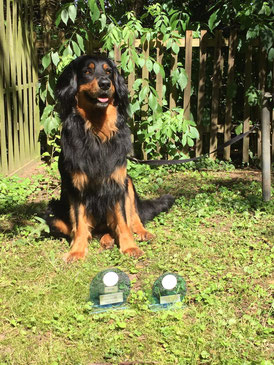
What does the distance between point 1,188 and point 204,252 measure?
9.20 feet

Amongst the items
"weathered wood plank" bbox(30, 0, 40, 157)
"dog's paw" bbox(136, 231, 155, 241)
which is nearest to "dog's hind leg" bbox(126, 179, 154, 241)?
"dog's paw" bbox(136, 231, 155, 241)

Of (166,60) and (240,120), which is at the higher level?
(166,60)

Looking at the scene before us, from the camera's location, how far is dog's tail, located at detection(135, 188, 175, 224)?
427 centimetres

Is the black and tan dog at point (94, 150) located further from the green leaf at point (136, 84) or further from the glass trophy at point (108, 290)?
the green leaf at point (136, 84)

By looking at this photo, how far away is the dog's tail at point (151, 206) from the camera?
4270 mm

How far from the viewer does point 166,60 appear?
21.6 ft

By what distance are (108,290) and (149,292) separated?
1.16 ft

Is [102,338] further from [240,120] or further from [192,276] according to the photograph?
[240,120]

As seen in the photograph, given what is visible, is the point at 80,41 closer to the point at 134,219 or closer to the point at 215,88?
the point at 215,88

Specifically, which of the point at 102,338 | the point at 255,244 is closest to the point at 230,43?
the point at 255,244

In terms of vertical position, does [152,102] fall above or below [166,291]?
above

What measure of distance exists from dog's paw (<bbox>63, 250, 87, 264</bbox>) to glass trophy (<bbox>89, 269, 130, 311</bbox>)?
725 millimetres

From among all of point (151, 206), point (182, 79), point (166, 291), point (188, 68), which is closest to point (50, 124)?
point (182, 79)

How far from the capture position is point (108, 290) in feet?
9.02
